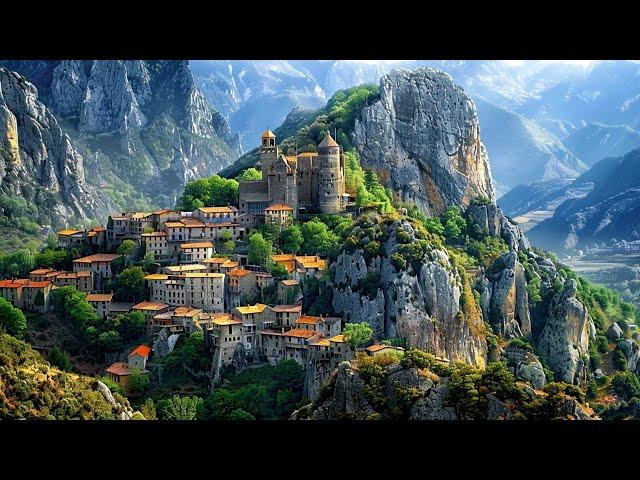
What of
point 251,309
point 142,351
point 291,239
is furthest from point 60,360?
point 291,239

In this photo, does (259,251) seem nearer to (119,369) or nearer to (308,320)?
(308,320)

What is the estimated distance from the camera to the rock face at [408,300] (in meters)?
27.9

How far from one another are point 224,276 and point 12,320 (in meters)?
5.86

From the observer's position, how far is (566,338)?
34.6 meters

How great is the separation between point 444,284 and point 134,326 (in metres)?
8.66

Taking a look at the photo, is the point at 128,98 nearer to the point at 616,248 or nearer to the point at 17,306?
the point at 616,248

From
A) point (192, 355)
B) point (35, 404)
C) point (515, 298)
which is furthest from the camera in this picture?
point (515, 298)

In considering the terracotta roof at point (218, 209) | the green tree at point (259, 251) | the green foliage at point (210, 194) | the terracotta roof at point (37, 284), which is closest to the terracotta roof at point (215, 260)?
the green tree at point (259, 251)

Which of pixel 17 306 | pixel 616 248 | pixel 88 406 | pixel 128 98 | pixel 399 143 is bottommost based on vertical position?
pixel 88 406

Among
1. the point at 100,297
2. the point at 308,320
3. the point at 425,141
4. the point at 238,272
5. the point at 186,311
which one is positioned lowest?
the point at 308,320

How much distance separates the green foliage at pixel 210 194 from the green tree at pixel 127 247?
3.35 meters

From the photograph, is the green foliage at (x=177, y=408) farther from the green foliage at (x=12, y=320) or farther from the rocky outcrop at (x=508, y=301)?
the rocky outcrop at (x=508, y=301)

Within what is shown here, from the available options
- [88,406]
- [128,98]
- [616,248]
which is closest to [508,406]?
[88,406]
